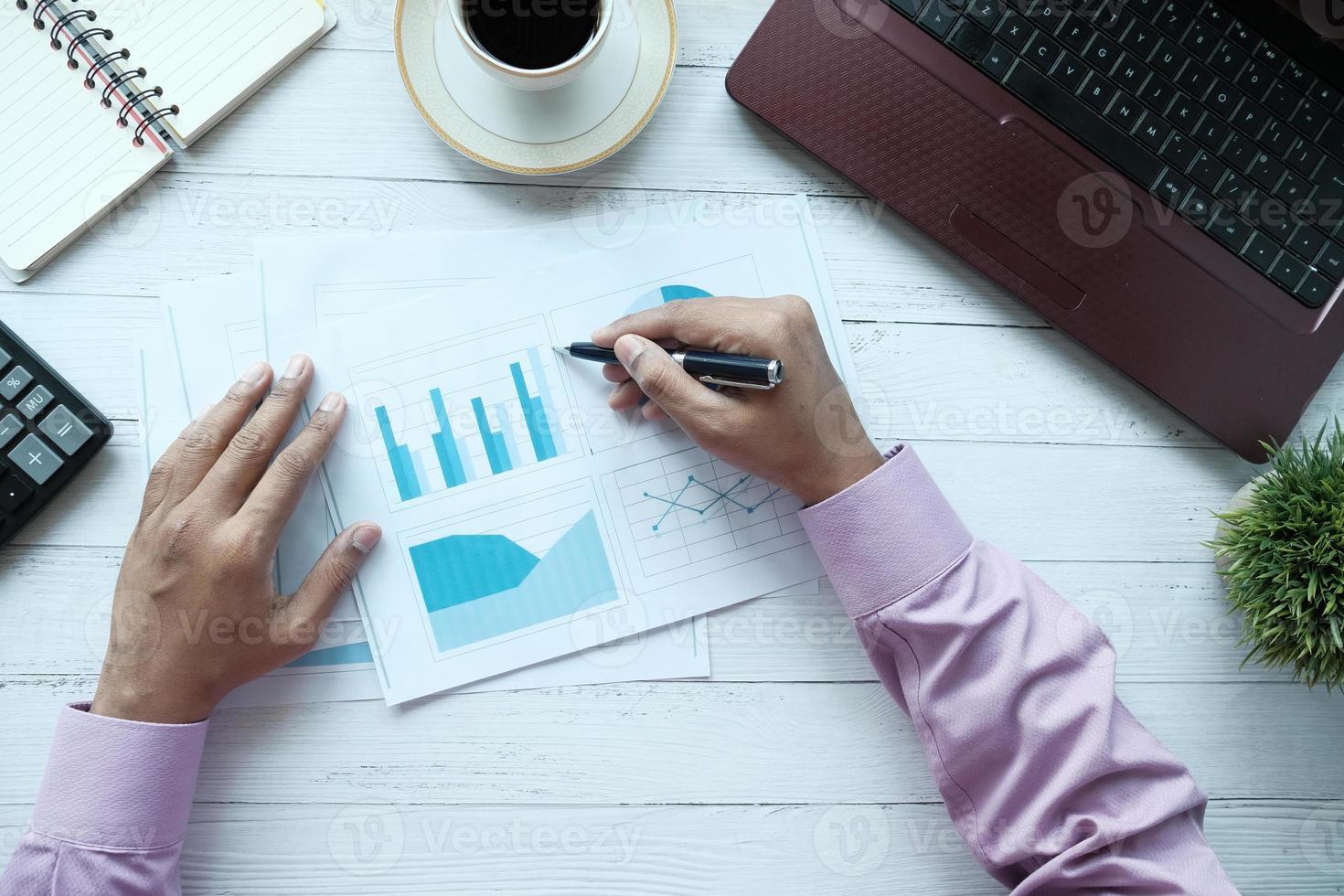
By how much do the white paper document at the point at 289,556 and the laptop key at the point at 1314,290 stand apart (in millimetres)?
521

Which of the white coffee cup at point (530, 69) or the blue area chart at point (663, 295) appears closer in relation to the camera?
the white coffee cup at point (530, 69)

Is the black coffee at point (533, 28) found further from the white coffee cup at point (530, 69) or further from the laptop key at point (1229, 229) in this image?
the laptop key at point (1229, 229)

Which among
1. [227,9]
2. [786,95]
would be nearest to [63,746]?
[227,9]

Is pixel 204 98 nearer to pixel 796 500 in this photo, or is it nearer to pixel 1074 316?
pixel 796 500

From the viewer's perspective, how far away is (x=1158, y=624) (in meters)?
0.72

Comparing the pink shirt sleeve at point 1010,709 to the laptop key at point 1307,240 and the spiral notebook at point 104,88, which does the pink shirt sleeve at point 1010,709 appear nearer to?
the laptop key at point 1307,240

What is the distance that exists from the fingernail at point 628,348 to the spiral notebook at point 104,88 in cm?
36

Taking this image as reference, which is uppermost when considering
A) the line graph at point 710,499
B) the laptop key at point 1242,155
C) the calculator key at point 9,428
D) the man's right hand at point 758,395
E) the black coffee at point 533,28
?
the laptop key at point 1242,155

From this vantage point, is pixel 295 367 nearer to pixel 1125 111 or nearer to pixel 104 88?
pixel 104 88

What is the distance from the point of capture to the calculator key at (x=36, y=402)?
2.14ft

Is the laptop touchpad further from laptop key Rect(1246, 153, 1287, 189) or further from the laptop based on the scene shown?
laptop key Rect(1246, 153, 1287, 189)

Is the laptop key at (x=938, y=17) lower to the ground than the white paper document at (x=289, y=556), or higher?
higher

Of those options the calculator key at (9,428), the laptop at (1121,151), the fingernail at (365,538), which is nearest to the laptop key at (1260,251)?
the laptop at (1121,151)

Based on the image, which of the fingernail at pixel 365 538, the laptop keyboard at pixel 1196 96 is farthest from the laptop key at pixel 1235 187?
the fingernail at pixel 365 538
